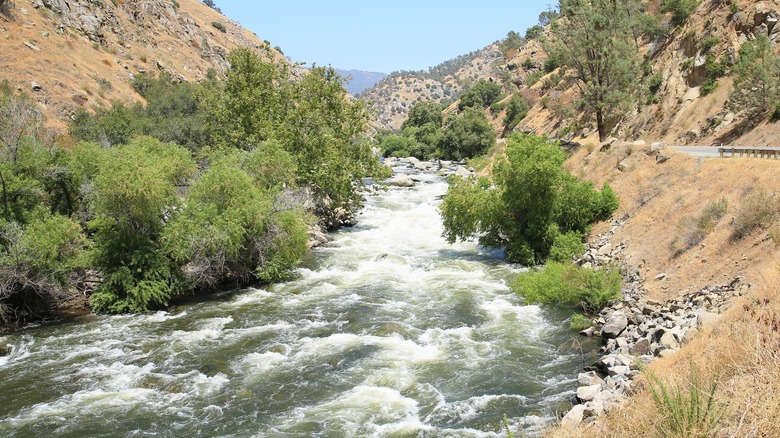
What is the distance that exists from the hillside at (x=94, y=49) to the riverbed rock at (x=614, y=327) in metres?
28.8

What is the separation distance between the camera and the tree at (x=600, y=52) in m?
37.3

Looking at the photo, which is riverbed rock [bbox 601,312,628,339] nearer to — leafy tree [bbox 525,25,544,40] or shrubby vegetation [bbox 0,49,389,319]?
shrubby vegetation [bbox 0,49,389,319]

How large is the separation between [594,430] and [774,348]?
108 inches

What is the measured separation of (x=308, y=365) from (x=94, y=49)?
66620 mm

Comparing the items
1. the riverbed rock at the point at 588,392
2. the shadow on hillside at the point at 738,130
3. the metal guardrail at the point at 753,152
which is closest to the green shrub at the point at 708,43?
the shadow on hillside at the point at 738,130

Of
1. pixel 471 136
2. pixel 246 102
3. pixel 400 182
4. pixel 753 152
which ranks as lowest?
pixel 400 182

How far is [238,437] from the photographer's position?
38.3ft

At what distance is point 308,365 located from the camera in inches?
604

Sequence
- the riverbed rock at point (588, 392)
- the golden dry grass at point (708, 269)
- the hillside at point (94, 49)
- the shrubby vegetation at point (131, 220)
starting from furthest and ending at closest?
the hillside at point (94, 49) < the shrubby vegetation at point (131, 220) < the riverbed rock at point (588, 392) < the golden dry grass at point (708, 269)

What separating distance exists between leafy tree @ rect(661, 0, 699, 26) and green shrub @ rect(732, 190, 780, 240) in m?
38.3

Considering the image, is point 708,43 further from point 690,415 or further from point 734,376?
point 690,415

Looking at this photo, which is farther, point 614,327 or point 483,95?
point 483,95

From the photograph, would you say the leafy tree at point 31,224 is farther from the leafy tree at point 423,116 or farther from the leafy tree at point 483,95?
the leafy tree at point 483,95

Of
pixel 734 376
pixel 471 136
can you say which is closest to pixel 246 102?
pixel 734 376
